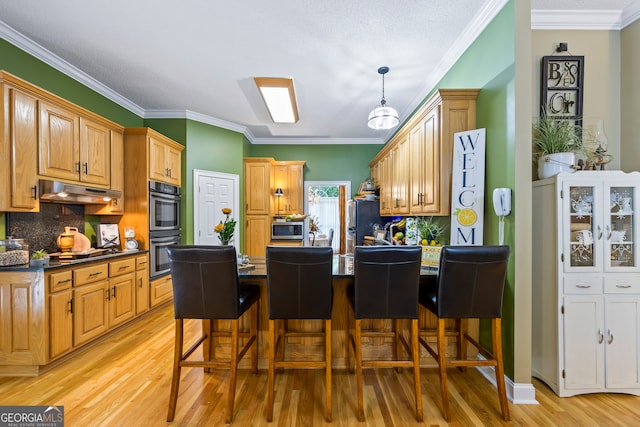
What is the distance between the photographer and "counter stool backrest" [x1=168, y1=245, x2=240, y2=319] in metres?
1.77

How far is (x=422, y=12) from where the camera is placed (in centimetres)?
230

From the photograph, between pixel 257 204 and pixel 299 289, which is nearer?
pixel 299 289

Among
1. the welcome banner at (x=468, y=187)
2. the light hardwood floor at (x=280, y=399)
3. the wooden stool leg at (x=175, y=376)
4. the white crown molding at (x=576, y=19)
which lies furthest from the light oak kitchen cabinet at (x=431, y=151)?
the wooden stool leg at (x=175, y=376)

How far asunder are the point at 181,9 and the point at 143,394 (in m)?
3.06

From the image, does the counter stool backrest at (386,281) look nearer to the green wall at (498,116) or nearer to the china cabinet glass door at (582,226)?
the green wall at (498,116)

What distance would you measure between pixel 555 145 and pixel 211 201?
4.64 meters

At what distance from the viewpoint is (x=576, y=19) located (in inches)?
90.4

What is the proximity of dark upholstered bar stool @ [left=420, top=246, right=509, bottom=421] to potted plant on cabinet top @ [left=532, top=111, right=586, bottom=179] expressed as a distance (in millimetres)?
863

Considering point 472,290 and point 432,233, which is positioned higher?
point 432,233

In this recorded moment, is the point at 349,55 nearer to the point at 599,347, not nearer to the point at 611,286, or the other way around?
the point at 611,286

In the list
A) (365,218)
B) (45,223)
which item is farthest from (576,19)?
(45,223)

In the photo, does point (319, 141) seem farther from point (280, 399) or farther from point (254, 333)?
point (280, 399)

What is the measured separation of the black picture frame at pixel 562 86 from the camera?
229 cm

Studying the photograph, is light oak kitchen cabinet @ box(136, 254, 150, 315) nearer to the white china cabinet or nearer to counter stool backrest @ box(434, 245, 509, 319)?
counter stool backrest @ box(434, 245, 509, 319)
